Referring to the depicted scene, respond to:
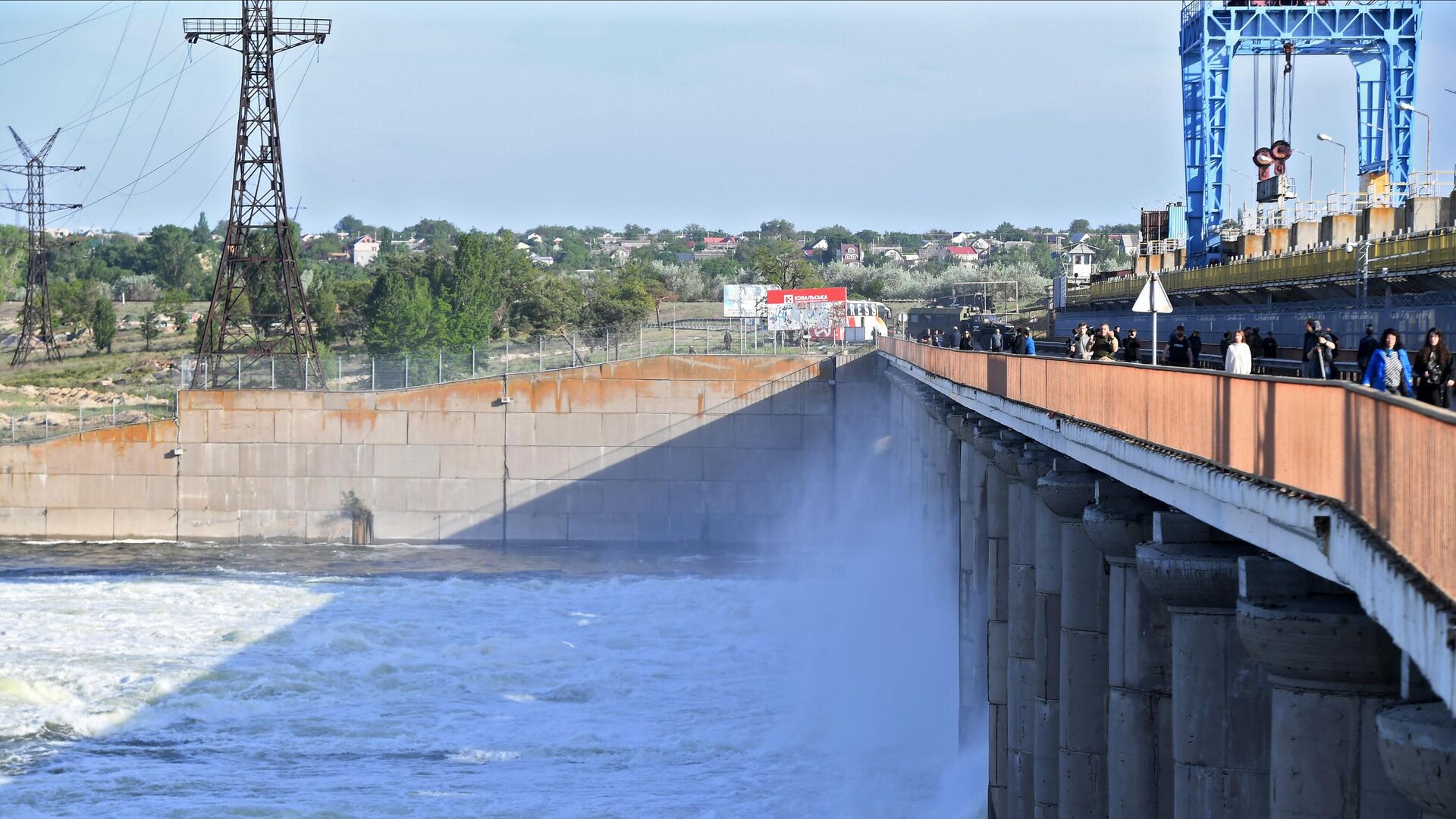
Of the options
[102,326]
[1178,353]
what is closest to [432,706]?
[1178,353]

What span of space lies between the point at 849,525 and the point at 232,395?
74.1 feet

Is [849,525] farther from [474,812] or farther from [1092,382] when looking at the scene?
[1092,382]

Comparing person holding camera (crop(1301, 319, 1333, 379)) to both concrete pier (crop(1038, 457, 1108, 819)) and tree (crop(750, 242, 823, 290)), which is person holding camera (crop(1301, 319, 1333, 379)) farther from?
tree (crop(750, 242, 823, 290))

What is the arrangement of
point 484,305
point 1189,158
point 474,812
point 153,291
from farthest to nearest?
1. point 153,291
2. point 484,305
3. point 1189,158
4. point 474,812

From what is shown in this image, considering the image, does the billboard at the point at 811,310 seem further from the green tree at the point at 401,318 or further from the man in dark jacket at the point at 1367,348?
the man in dark jacket at the point at 1367,348

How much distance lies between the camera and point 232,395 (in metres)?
57.5

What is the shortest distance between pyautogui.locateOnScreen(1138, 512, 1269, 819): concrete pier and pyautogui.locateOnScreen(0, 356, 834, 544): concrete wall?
149 feet

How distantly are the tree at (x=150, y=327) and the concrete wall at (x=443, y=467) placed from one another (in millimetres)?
67533

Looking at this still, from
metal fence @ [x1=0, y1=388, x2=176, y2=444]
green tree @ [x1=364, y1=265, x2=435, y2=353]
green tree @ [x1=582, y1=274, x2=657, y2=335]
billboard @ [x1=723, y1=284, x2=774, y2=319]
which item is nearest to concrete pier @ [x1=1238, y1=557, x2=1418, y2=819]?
metal fence @ [x1=0, y1=388, x2=176, y2=444]

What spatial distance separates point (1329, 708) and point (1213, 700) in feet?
6.85

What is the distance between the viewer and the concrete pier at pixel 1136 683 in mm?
13461

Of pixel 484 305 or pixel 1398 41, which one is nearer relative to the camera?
pixel 1398 41

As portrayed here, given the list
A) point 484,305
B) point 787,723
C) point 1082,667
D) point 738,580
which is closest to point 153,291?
point 484,305

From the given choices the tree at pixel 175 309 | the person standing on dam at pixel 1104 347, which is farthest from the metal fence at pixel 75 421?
the tree at pixel 175 309
